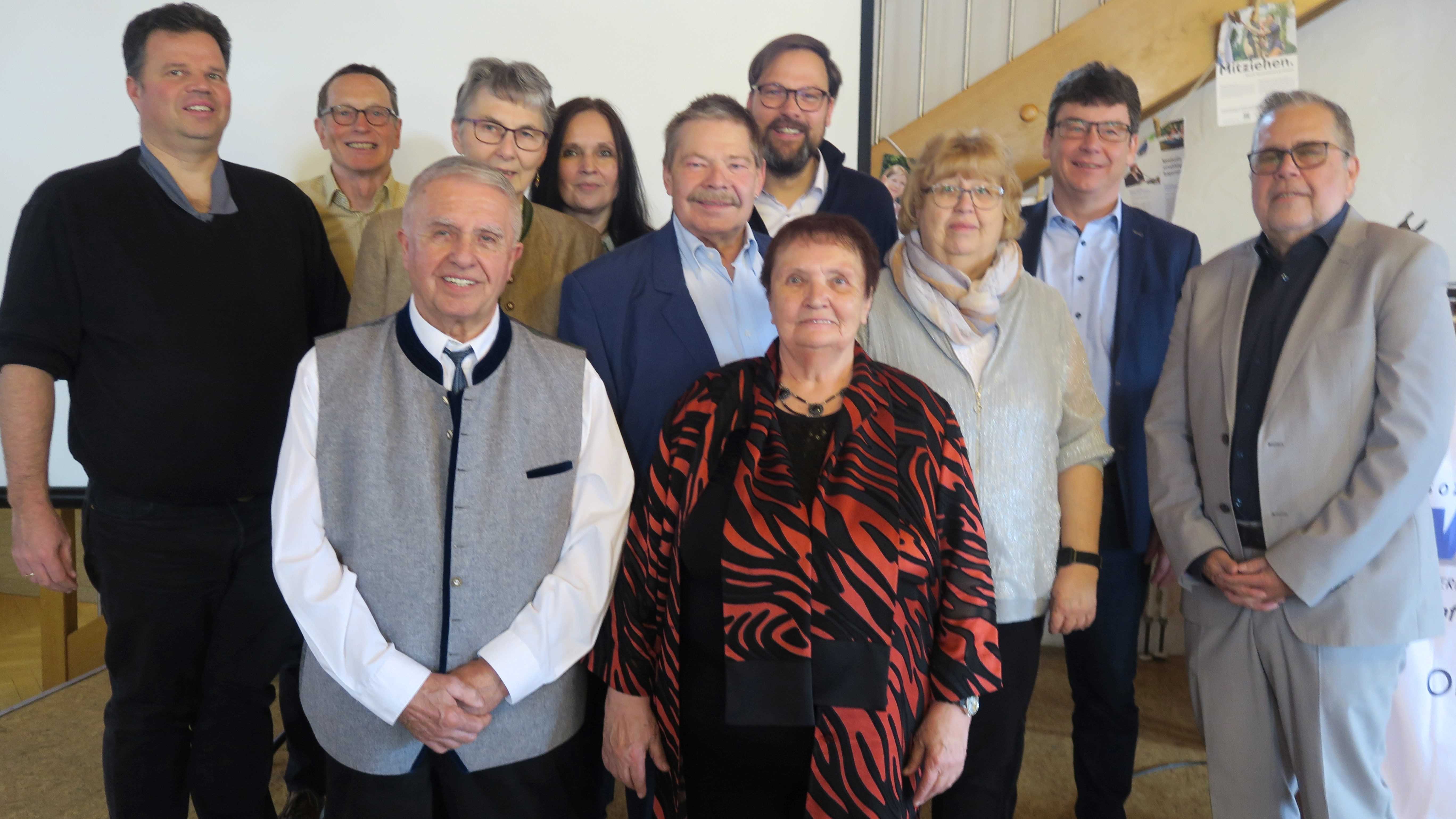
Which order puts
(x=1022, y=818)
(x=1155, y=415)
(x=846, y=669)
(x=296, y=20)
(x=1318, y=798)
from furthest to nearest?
(x=296, y=20) → (x=1022, y=818) → (x=1155, y=415) → (x=1318, y=798) → (x=846, y=669)

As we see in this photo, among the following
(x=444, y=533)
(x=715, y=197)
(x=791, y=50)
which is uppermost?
(x=791, y=50)

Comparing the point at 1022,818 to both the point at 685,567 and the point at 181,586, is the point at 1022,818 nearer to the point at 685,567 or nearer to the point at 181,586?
the point at 685,567

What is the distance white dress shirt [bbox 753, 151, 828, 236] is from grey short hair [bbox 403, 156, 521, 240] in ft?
3.01

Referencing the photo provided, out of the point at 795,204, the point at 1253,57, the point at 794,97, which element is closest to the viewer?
the point at 794,97

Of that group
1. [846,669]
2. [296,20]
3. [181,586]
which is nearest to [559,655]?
[846,669]

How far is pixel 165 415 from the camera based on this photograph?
1958 mm

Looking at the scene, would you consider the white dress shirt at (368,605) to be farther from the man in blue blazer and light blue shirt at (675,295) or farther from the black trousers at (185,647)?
the black trousers at (185,647)

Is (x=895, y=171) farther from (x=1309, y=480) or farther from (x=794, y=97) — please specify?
(x=1309, y=480)

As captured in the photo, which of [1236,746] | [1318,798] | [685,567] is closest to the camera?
[685,567]

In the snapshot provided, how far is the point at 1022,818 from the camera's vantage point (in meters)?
2.61

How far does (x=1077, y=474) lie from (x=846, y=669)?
76 cm

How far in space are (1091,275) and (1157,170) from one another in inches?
54.5

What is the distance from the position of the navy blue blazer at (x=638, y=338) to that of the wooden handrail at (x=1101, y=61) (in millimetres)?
Result: 1575

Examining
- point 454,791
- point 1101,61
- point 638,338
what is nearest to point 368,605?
point 454,791
